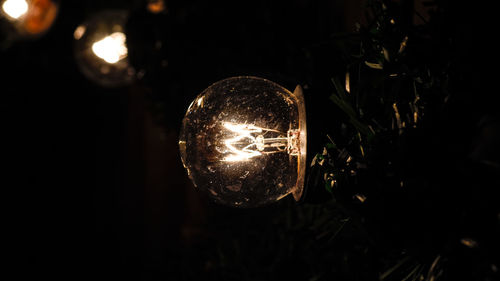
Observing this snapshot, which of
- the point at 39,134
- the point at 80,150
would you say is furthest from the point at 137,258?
the point at 39,134

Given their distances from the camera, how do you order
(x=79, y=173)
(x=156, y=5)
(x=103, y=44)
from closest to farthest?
(x=156, y=5)
(x=103, y=44)
(x=79, y=173)

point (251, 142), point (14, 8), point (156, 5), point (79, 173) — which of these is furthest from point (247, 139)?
point (79, 173)

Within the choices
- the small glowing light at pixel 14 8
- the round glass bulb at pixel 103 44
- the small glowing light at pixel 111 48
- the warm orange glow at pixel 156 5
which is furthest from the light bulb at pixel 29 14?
the warm orange glow at pixel 156 5

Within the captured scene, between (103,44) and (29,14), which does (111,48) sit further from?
(29,14)

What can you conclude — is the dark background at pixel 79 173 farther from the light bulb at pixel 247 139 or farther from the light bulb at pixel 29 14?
the light bulb at pixel 247 139

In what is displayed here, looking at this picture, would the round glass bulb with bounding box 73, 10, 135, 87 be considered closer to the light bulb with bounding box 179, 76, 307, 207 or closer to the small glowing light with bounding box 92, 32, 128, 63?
the small glowing light with bounding box 92, 32, 128, 63

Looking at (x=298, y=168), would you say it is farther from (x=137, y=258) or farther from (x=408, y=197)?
(x=137, y=258)
